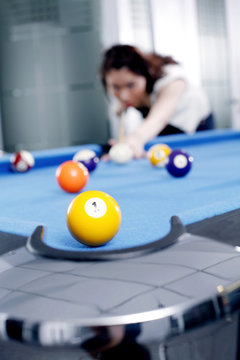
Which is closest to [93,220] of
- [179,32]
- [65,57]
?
[65,57]

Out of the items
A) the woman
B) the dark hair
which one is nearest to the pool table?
the woman

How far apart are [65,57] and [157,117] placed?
3.61 m

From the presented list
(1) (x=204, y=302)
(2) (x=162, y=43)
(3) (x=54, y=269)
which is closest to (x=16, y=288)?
(3) (x=54, y=269)

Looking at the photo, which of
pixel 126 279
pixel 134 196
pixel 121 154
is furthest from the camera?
pixel 121 154

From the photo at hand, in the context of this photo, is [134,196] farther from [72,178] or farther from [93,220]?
[93,220]

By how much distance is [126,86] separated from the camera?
10.0ft

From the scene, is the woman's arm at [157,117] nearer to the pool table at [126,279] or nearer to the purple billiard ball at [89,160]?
the purple billiard ball at [89,160]

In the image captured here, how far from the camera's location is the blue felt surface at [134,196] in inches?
36.2

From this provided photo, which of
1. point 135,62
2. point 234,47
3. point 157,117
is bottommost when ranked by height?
point 157,117

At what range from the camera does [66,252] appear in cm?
79

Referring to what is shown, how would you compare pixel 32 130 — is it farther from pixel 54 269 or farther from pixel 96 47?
pixel 54 269

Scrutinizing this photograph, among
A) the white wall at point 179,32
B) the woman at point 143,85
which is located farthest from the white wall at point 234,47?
the woman at point 143,85

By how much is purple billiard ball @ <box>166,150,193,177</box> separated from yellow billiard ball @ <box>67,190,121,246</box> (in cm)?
83

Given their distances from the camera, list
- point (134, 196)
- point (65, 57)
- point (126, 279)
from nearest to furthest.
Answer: point (126, 279) → point (134, 196) → point (65, 57)
